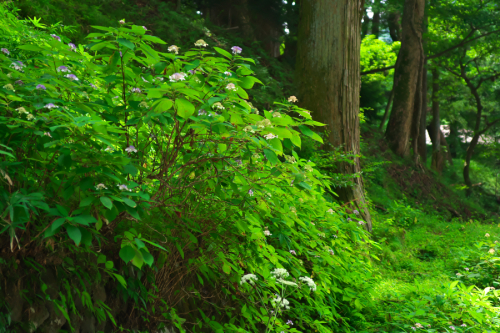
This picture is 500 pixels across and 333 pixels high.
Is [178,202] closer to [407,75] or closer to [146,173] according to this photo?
[146,173]

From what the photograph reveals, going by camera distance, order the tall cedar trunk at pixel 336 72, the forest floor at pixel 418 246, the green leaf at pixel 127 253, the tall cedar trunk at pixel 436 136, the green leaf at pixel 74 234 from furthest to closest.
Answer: the tall cedar trunk at pixel 436 136 < the tall cedar trunk at pixel 336 72 < the forest floor at pixel 418 246 < the green leaf at pixel 127 253 < the green leaf at pixel 74 234

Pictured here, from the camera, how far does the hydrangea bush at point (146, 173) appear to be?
5.09 feet

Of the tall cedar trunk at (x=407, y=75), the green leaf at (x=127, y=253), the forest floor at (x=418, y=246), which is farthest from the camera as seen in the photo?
the tall cedar trunk at (x=407, y=75)

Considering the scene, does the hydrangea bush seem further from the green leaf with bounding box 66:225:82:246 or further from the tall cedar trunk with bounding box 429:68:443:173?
the tall cedar trunk with bounding box 429:68:443:173

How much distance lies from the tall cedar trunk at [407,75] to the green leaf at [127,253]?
12906 mm

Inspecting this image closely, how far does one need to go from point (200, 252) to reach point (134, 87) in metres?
1.06

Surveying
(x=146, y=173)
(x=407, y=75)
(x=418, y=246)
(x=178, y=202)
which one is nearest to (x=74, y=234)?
(x=146, y=173)

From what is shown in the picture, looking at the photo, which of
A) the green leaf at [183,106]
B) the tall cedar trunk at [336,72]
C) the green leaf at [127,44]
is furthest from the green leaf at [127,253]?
the tall cedar trunk at [336,72]

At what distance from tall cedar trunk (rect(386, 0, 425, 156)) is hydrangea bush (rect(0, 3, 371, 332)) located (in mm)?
11193

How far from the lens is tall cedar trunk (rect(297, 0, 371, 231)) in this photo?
601 centimetres

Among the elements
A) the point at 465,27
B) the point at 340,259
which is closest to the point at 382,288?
the point at 340,259

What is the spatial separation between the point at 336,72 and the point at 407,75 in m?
8.15

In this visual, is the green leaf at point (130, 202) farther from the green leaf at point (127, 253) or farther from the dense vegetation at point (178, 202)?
the green leaf at point (127, 253)

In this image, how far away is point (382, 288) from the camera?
4258mm
